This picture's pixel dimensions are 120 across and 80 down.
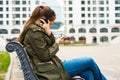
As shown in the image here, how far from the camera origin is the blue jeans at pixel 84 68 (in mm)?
6000

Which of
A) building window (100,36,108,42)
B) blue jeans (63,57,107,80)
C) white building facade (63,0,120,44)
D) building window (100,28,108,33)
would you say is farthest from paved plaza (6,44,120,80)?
building window (100,28,108,33)

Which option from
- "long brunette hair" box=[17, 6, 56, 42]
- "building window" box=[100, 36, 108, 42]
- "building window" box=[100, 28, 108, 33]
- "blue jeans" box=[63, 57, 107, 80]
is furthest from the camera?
"building window" box=[100, 28, 108, 33]

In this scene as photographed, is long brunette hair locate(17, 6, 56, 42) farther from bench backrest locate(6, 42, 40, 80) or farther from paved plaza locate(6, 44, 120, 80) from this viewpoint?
paved plaza locate(6, 44, 120, 80)

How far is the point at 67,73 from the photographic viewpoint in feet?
19.0

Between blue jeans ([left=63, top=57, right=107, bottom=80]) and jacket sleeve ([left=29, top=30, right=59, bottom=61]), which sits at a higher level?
jacket sleeve ([left=29, top=30, right=59, bottom=61])

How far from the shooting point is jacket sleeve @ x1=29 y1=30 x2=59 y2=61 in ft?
17.9

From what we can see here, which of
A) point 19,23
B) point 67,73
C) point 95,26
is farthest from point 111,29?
point 67,73

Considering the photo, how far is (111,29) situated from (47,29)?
103256 mm

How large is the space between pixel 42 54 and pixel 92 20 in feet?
348

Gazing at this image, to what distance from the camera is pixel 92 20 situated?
11094cm

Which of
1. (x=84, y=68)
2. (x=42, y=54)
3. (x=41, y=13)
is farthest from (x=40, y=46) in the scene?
(x=84, y=68)

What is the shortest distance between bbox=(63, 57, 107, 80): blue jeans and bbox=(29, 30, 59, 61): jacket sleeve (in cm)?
48

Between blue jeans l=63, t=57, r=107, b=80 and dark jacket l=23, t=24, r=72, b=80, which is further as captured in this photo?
blue jeans l=63, t=57, r=107, b=80

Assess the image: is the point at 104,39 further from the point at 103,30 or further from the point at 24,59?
the point at 24,59
